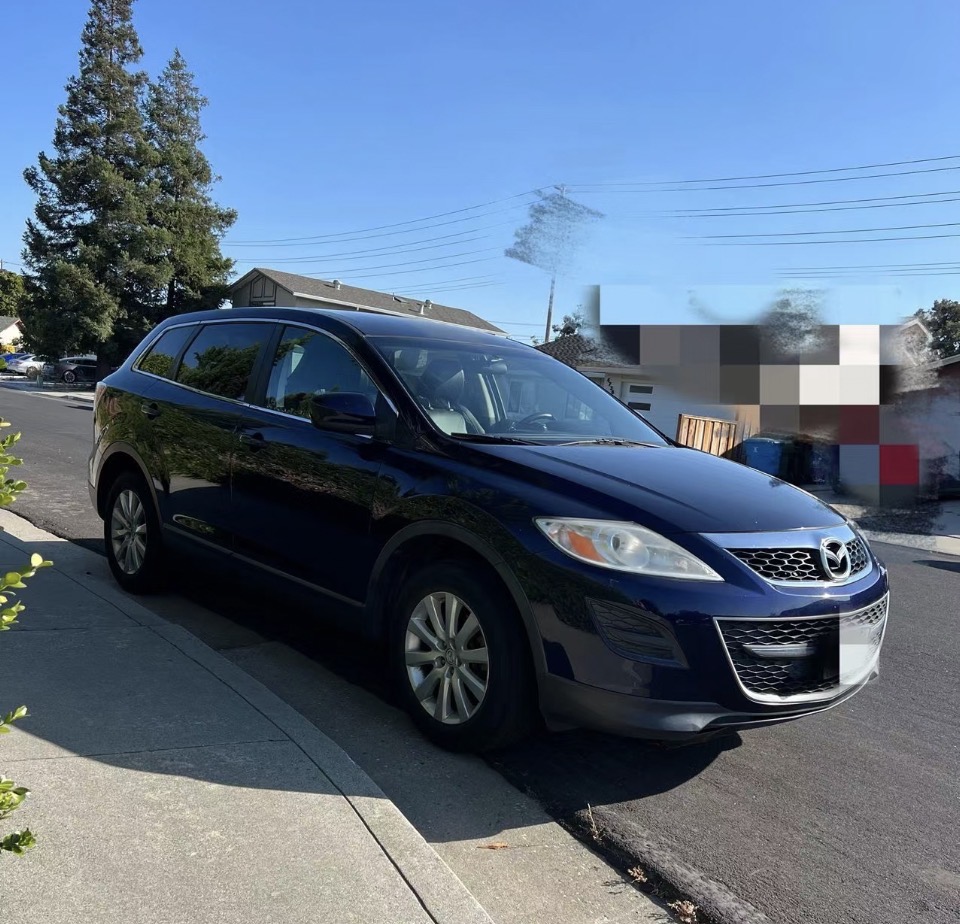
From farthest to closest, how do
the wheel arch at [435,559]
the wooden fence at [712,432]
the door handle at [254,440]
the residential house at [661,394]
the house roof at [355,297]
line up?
1. the house roof at [355,297]
2. the wooden fence at [712,432]
3. the residential house at [661,394]
4. the door handle at [254,440]
5. the wheel arch at [435,559]

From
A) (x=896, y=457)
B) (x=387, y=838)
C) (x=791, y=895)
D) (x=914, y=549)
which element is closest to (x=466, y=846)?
(x=387, y=838)

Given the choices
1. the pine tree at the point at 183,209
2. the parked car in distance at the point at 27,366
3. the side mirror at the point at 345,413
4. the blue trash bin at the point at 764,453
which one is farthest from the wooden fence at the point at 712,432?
the parked car in distance at the point at 27,366

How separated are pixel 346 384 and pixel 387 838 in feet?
7.14

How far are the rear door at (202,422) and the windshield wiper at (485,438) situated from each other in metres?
1.47

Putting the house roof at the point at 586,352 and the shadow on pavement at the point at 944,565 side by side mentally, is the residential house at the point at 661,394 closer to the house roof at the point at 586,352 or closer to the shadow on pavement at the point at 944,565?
the house roof at the point at 586,352

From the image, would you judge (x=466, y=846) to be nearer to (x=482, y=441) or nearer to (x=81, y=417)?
(x=482, y=441)

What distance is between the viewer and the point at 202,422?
4.79 m

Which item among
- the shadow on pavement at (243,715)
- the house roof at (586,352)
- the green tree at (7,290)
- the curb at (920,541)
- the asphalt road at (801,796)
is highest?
the green tree at (7,290)

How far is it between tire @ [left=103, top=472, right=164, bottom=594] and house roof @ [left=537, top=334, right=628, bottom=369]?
428 inches

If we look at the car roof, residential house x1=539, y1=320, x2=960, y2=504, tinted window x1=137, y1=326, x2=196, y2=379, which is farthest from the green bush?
residential house x1=539, y1=320, x2=960, y2=504

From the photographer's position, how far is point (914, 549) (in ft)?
35.4

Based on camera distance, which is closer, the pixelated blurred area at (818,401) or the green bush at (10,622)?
the green bush at (10,622)

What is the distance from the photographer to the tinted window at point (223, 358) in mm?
4738

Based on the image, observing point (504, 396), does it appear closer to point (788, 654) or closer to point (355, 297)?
point (788, 654)
